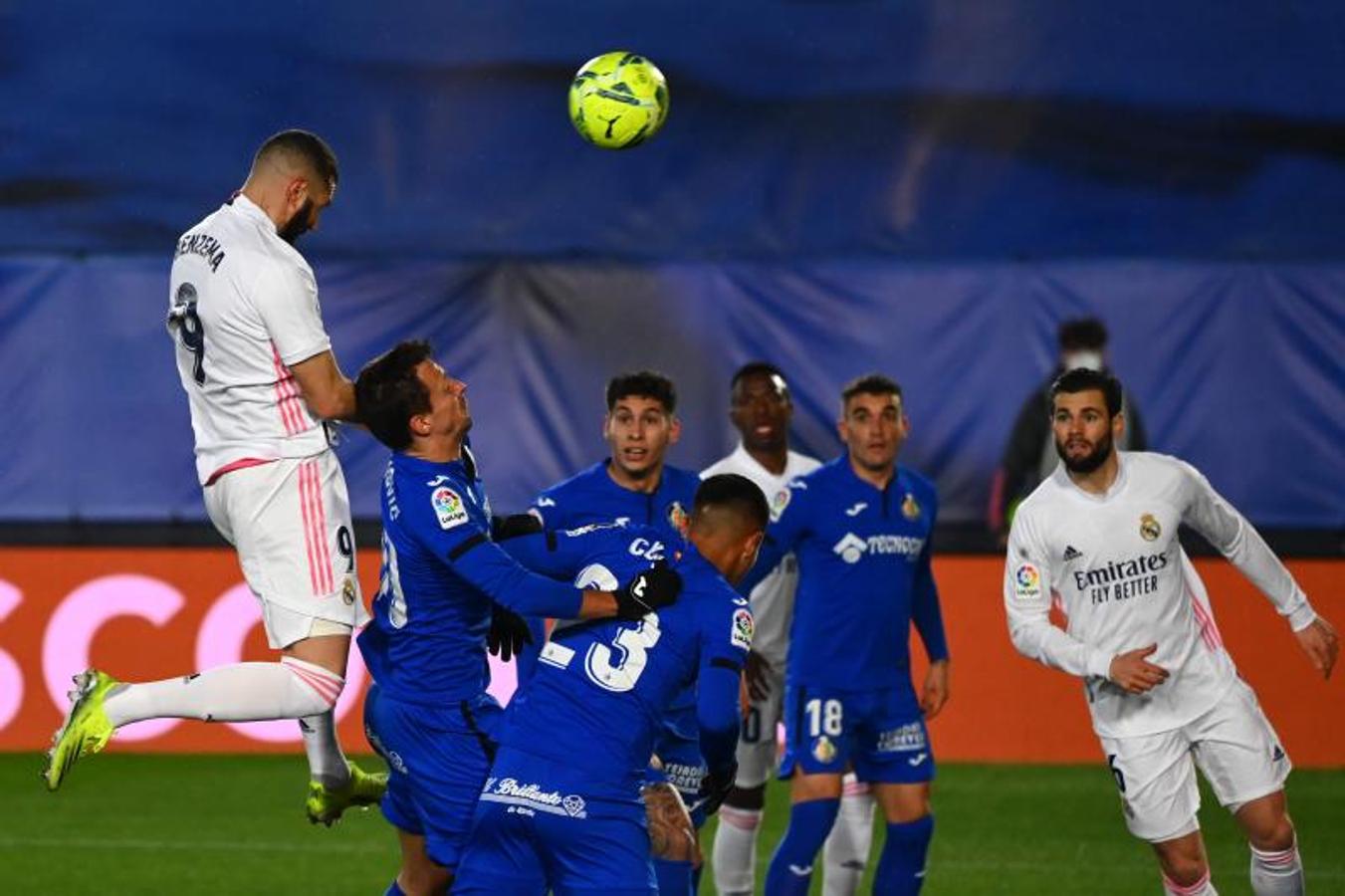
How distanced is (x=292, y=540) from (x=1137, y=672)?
240 centimetres

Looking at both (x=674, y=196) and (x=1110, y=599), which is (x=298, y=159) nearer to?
(x=1110, y=599)

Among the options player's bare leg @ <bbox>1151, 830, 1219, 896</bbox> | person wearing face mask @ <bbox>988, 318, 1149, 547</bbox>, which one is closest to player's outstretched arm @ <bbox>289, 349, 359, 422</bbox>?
player's bare leg @ <bbox>1151, 830, 1219, 896</bbox>

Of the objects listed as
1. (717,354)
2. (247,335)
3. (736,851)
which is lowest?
(736,851)

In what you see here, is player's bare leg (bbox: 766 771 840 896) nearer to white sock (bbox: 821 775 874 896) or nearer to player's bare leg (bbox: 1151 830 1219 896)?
white sock (bbox: 821 775 874 896)

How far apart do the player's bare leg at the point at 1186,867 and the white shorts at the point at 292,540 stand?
2514mm

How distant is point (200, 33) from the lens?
564 inches

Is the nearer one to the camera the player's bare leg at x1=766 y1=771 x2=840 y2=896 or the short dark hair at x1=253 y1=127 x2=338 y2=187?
the short dark hair at x1=253 y1=127 x2=338 y2=187

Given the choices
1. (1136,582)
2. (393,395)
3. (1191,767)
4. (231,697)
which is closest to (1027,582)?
(1136,582)

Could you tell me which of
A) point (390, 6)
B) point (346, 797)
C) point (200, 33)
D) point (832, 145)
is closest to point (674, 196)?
point (832, 145)

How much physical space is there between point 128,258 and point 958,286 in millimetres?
4699

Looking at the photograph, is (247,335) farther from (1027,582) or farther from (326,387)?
(1027,582)

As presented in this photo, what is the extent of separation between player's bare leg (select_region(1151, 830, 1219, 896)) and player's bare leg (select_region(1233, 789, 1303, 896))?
0.52ft

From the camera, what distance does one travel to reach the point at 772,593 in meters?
8.87

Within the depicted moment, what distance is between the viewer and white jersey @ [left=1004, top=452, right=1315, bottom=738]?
7090mm
